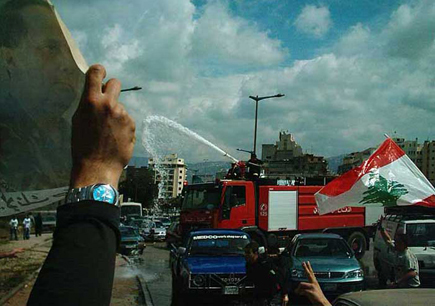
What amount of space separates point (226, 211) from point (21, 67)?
57.3ft

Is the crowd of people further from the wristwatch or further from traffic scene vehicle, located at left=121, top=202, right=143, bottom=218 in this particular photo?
traffic scene vehicle, located at left=121, top=202, right=143, bottom=218

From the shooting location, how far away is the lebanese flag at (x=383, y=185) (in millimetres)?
9188

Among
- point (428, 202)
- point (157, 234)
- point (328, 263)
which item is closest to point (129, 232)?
point (157, 234)

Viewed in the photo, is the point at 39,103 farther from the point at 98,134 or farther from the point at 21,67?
the point at 98,134

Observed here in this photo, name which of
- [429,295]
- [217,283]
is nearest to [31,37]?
[429,295]

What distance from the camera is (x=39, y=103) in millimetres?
1870

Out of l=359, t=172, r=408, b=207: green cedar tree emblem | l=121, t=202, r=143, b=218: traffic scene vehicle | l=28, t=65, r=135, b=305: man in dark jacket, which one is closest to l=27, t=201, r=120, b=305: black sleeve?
l=28, t=65, r=135, b=305: man in dark jacket

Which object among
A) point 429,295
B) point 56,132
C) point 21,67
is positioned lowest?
point 429,295

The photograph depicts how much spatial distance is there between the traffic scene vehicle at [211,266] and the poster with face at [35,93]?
382 inches

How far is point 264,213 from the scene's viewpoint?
2028 centimetres

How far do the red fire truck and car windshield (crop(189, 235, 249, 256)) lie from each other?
587 cm

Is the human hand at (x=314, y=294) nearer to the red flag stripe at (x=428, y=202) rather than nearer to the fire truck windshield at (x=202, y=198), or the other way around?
the red flag stripe at (x=428, y=202)

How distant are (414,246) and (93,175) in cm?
1380

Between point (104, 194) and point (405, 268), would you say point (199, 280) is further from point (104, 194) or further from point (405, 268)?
point (104, 194)
